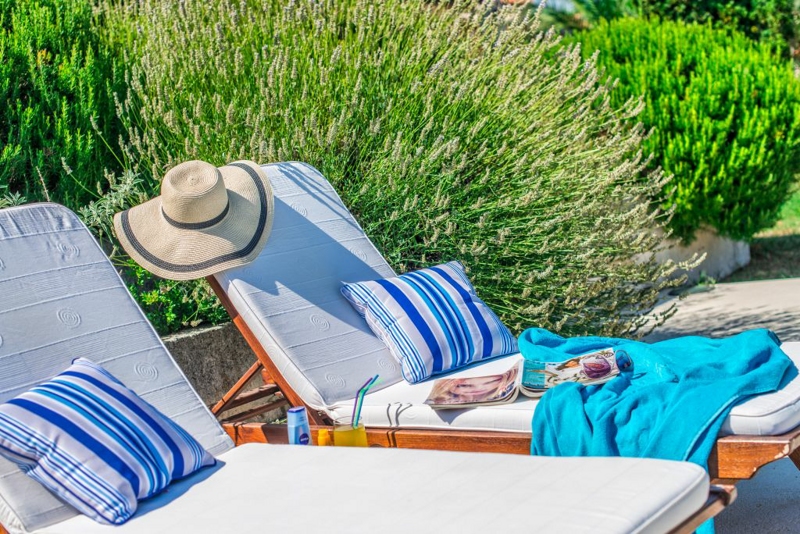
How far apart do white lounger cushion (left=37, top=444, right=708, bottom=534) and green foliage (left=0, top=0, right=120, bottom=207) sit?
2.49 metres

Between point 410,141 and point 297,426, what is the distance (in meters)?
2.14

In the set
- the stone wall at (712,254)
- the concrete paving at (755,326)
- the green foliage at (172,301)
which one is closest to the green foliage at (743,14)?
the stone wall at (712,254)

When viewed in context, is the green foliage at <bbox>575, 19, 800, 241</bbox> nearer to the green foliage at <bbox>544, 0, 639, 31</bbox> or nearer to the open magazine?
the green foliage at <bbox>544, 0, 639, 31</bbox>

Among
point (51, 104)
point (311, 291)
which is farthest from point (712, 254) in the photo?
point (51, 104)

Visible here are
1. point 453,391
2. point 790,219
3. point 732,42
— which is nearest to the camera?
point 453,391

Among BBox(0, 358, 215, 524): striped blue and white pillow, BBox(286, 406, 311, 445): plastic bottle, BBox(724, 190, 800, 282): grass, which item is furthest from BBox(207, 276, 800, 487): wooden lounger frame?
BBox(724, 190, 800, 282): grass

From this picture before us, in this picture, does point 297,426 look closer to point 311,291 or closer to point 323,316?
point 323,316

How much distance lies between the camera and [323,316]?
12.6 feet

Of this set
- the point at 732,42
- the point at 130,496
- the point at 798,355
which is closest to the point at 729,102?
the point at 732,42

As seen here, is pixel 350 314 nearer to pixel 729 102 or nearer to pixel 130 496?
pixel 130 496

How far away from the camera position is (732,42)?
8.76 metres

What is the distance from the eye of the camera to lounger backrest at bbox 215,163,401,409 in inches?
143

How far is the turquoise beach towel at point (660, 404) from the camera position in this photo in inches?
108

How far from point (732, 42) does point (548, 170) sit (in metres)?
4.65
